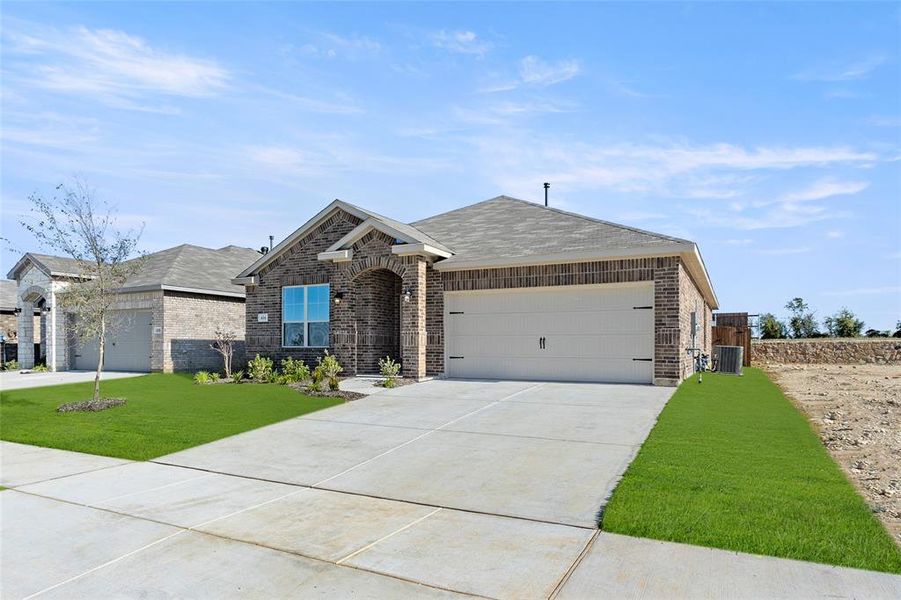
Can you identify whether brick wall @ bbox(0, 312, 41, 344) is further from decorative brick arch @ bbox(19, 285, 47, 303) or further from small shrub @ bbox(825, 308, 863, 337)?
small shrub @ bbox(825, 308, 863, 337)

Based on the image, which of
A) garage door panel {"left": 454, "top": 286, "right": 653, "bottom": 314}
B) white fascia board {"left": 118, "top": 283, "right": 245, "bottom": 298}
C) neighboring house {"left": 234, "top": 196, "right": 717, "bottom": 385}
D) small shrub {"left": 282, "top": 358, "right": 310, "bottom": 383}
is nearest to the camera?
neighboring house {"left": 234, "top": 196, "right": 717, "bottom": 385}

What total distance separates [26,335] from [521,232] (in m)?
22.0

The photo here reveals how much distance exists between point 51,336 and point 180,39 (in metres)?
18.0

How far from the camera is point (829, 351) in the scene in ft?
99.2

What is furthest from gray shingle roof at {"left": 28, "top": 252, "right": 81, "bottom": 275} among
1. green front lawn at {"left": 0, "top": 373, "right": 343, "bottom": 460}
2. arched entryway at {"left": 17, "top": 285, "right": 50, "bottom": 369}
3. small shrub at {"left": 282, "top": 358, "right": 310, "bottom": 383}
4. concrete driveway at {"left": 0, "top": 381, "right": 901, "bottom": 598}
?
concrete driveway at {"left": 0, "top": 381, "right": 901, "bottom": 598}

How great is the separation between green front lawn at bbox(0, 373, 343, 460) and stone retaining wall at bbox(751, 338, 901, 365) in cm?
2717

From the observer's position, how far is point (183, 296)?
20.9 metres

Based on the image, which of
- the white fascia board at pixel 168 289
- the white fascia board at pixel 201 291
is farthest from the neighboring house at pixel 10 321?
the white fascia board at pixel 201 291

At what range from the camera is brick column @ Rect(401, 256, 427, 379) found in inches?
595

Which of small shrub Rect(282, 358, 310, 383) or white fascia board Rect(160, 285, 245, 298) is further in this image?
white fascia board Rect(160, 285, 245, 298)

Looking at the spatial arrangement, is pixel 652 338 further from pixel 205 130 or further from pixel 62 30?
pixel 62 30

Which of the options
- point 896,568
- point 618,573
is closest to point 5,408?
point 618,573

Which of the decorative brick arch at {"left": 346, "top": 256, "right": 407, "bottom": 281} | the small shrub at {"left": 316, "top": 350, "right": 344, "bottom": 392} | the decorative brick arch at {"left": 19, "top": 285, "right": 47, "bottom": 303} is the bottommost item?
the small shrub at {"left": 316, "top": 350, "right": 344, "bottom": 392}

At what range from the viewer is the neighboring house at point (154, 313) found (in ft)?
66.9
